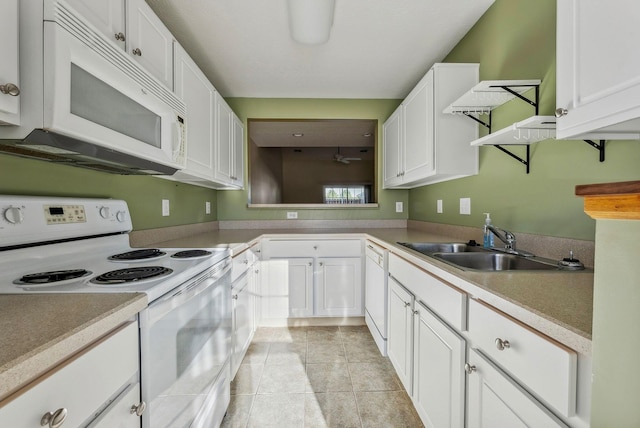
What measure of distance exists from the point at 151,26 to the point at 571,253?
6.87 feet

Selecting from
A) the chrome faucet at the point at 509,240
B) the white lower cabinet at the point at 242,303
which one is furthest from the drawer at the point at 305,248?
the chrome faucet at the point at 509,240

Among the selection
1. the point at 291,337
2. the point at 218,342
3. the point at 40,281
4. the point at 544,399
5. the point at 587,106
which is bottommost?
the point at 291,337

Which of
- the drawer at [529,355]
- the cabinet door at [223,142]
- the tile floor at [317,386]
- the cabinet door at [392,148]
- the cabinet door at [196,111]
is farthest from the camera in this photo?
the cabinet door at [392,148]

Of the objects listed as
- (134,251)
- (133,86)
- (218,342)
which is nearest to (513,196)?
(218,342)

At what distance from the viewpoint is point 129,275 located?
979mm

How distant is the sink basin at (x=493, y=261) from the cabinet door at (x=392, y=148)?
1095mm

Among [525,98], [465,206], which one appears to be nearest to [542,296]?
[525,98]

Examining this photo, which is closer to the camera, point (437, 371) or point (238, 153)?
point (437, 371)

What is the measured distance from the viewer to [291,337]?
249cm

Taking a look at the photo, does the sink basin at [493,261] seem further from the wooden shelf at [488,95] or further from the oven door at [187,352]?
the oven door at [187,352]

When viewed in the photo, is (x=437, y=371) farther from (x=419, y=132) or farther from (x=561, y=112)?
(x=419, y=132)

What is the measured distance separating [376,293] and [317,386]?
2.63 ft

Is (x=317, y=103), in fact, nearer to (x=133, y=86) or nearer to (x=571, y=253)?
(x=133, y=86)

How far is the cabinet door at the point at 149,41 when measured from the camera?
1212 mm
